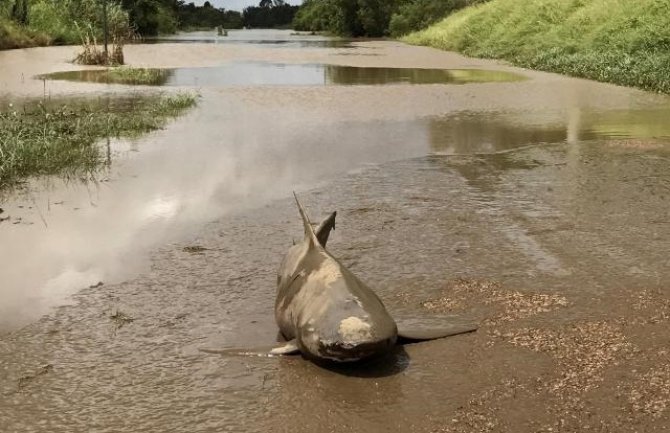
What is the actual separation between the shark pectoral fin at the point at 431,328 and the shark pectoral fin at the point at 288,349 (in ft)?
1.84

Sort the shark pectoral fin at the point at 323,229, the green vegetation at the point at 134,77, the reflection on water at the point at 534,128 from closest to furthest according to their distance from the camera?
the shark pectoral fin at the point at 323,229 → the reflection on water at the point at 534,128 → the green vegetation at the point at 134,77

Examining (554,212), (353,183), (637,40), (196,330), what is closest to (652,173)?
(554,212)

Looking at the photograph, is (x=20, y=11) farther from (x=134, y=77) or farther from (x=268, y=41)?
(x=134, y=77)

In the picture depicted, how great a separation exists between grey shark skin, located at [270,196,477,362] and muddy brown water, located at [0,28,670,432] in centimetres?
11

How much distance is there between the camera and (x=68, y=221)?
6.65m

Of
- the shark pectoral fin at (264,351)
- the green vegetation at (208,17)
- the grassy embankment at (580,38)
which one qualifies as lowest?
the shark pectoral fin at (264,351)

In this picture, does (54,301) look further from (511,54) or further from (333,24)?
(333,24)

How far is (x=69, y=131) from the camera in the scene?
1038cm

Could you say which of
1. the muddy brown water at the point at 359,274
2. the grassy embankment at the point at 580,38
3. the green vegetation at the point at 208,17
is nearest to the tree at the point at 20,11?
the grassy embankment at the point at 580,38

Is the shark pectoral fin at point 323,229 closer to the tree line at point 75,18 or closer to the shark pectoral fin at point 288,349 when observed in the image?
the shark pectoral fin at point 288,349

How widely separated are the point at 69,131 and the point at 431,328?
748 cm

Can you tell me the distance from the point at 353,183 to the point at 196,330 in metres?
3.89

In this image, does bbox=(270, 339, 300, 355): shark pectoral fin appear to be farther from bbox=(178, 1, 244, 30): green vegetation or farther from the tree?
bbox=(178, 1, 244, 30): green vegetation

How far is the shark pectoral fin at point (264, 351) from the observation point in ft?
13.2
